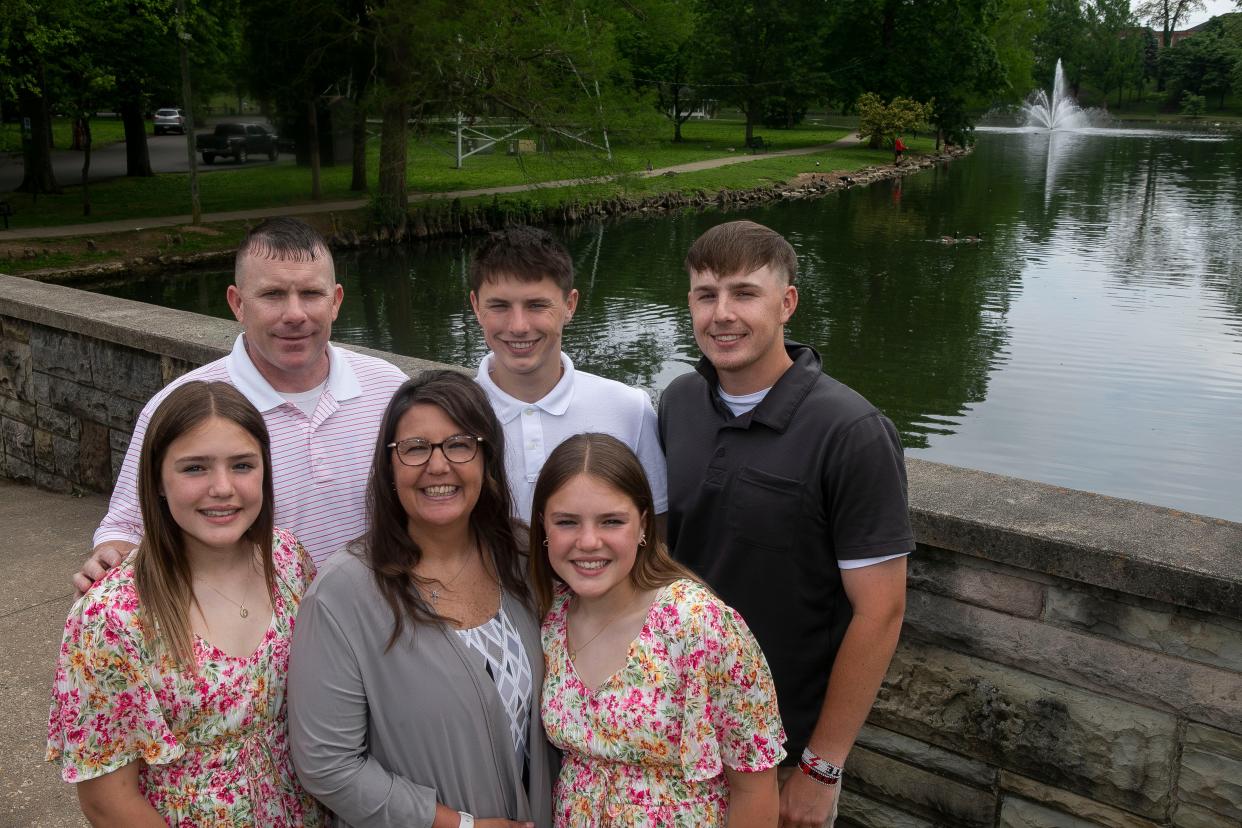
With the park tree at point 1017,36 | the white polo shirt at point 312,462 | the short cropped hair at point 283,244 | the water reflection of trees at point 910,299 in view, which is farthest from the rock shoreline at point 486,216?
the park tree at point 1017,36

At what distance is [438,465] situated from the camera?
211 cm

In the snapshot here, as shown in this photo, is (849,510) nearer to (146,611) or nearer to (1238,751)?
(1238,751)

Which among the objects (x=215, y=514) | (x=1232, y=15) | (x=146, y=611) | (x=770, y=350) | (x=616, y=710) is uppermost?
(x=1232, y=15)

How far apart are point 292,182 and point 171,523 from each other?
98.6 feet

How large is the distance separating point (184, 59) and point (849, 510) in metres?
22.4

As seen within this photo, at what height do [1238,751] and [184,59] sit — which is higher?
[184,59]

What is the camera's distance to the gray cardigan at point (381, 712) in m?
2.05

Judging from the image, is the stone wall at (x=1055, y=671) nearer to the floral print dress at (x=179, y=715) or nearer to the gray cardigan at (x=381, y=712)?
the gray cardigan at (x=381, y=712)

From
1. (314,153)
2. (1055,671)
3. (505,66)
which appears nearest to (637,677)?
(1055,671)

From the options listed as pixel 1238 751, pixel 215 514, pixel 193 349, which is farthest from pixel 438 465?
pixel 193 349

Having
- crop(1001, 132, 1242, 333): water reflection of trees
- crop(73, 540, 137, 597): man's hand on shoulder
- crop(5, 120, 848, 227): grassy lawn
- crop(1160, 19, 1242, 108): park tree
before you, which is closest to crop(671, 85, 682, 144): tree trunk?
crop(5, 120, 848, 227): grassy lawn

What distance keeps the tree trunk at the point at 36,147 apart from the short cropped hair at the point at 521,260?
25.3 metres

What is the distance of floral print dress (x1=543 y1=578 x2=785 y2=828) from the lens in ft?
6.73

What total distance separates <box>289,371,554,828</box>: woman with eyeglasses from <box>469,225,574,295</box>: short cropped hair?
0.51 metres
